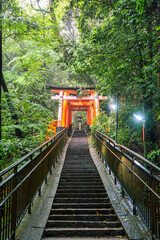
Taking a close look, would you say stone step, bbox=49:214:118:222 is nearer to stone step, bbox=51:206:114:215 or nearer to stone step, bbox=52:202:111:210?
stone step, bbox=51:206:114:215

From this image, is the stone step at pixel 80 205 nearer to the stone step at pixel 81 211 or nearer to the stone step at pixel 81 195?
the stone step at pixel 81 211

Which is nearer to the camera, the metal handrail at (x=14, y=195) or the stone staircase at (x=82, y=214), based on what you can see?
the metal handrail at (x=14, y=195)

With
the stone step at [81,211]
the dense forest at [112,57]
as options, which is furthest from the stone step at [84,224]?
the dense forest at [112,57]

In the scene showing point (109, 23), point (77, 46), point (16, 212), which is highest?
point (109, 23)

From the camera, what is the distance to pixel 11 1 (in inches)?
235

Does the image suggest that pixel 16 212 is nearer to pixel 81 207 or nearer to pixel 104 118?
pixel 81 207

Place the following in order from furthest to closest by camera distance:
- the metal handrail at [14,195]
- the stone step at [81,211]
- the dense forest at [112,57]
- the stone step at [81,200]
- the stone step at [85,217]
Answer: the dense forest at [112,57] < the stone step at [81,200] < the stone step at [81,211] < the stone step at [85,217] < the metal handrail at [14,195]

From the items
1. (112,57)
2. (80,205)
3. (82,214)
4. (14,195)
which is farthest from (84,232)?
(112,57)

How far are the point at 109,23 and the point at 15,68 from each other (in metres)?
12.5

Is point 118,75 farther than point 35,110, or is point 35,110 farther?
point 35,110

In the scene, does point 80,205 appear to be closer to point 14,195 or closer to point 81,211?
point 81,211

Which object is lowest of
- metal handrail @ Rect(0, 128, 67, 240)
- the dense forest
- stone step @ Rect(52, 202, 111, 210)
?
stone step @ Rect(52, 202, 111, 210)

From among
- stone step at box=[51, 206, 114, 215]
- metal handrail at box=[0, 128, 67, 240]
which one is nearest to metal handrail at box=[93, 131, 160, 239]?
stone step at box=[51, 206, 114, 215]

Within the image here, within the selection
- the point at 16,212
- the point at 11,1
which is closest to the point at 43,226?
the point at 16,212
